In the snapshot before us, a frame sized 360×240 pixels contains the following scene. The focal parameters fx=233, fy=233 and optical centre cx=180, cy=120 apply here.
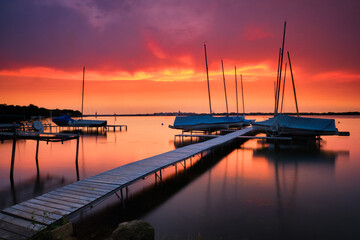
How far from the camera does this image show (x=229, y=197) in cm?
872

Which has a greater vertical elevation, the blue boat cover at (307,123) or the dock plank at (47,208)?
A: the blue boat cover at (307,123)

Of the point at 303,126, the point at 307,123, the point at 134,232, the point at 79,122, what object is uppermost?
the point at 79,122

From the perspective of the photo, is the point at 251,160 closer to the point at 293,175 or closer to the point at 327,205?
the point at 293,175

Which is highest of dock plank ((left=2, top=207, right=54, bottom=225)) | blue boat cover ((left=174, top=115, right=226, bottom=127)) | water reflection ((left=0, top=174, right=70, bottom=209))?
blue boat cover ((left=174, top=115, right=226, bottom=127))

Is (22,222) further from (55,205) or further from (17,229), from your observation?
(55,205)

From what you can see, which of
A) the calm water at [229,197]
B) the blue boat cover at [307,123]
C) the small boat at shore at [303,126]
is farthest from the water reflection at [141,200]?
the blue boat cover at [307,123]

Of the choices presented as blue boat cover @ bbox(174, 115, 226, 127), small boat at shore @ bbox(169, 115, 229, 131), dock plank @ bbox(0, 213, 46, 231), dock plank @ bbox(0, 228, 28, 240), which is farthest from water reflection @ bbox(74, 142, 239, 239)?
blue boat cover @ bbox(174, 115, 226, 127)

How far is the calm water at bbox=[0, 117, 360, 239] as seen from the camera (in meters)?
6.16

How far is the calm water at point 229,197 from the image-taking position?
20.2ft

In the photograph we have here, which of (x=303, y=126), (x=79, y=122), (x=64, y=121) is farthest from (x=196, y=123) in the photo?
(x=64, y=121)

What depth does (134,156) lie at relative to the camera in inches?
706

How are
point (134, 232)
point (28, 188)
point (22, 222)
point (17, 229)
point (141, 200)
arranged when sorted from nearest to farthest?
point (134, 232)
point (17, 229)
point (22, 222)
point (141, 200)
point (28, 188)

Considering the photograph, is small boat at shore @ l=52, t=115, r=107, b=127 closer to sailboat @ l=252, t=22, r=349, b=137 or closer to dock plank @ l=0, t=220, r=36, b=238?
sailboat @ l=252, t=22, r=349, b=137

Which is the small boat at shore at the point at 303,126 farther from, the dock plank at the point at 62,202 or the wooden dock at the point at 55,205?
the dock plank at the point at 62,202
